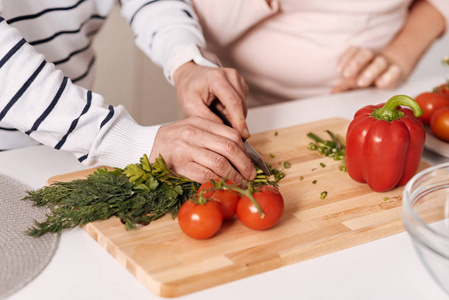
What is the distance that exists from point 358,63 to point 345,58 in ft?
0.17

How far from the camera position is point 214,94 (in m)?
1.26

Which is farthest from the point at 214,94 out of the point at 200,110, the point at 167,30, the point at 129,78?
the point at 129,78

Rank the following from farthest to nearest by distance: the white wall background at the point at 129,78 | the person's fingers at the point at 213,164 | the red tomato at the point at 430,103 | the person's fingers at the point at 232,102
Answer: the white wall background at the point at 129,78 → the red tomato at the point at 430,103 → the person's fingers at the point at 232,102 → the person's fingers at the point at 213,164

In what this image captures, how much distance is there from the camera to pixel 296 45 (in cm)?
178

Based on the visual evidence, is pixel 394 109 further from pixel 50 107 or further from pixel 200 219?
pixel 50 107

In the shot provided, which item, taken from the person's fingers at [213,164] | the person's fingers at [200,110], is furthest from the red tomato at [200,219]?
the person's fingers at [200,110]

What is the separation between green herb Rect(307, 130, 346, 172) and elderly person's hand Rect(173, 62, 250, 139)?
0.61ft

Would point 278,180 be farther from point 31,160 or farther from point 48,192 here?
point 31,160

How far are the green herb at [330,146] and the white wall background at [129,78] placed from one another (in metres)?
1.53

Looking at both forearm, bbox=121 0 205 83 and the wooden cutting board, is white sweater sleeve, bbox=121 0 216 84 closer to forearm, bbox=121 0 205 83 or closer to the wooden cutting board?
forearm, bbox=121 0 205 83

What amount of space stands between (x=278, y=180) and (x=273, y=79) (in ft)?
2.57

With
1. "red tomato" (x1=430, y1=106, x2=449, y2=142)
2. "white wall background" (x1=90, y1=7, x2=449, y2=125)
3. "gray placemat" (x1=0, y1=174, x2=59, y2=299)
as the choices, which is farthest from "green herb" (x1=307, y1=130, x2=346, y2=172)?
"white wall background" (x1=90, y1=7, x2=449, y2=125)

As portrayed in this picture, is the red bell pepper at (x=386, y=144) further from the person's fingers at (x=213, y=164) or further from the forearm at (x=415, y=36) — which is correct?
the forearm at (x=415, y=36)

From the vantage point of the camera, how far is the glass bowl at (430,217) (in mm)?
735
